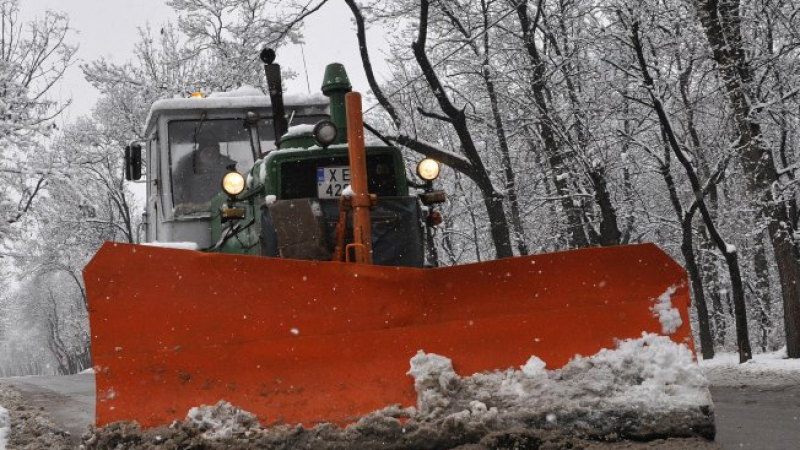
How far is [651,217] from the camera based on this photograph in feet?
72.9

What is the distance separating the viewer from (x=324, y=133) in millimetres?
5281

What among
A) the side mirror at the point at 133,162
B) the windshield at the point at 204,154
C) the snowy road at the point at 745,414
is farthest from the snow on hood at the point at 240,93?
the snowy road at the point at 745,414

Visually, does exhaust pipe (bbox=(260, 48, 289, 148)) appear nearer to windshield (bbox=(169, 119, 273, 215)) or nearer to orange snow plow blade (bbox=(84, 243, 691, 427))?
windshield (bbox=(169, 119, 273, 215))

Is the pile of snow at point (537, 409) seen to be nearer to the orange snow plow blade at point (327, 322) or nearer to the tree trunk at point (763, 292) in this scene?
the orange snow plow blade at point (327, 322)

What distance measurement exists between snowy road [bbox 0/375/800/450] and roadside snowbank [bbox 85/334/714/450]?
1122mm

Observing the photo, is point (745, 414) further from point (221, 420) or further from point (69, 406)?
point (69, 406)

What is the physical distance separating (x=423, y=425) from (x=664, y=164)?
1213 cm

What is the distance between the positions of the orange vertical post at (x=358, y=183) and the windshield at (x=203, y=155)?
2.25 metres

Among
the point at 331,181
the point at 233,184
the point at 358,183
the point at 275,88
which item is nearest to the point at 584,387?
the point at 358,183

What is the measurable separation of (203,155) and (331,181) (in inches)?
81.1

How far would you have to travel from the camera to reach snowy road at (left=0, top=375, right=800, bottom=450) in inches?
196

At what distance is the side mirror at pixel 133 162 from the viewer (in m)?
7.21

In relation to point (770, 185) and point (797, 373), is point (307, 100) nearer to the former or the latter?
point (797, 373)

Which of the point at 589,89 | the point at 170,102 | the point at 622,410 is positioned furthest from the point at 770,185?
the point at 622,410
